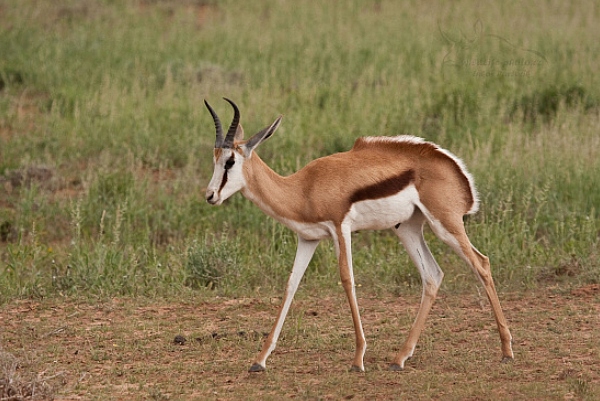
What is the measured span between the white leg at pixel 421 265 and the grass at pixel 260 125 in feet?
5.94

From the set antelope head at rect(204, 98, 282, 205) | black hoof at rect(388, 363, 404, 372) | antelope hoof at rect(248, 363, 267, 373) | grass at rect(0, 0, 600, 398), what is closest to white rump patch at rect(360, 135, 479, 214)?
antelope head at rect(204, 98, 282, 205)

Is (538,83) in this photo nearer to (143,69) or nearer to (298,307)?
(143,69)

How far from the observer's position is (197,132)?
1212 cm

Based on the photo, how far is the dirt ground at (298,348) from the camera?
223 inches

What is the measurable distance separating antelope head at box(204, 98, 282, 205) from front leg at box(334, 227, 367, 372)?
0.74 m

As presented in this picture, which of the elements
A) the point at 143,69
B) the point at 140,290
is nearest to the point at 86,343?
the point at 140,290

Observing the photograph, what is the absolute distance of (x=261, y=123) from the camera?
39.7 feet

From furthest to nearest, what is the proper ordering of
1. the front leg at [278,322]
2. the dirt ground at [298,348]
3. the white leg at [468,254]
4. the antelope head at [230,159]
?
the white leg at [468,254] → the front leg at [278,322] → the antelope head at [230,159] → the dirt ground at [298,348]

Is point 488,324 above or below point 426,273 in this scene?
below

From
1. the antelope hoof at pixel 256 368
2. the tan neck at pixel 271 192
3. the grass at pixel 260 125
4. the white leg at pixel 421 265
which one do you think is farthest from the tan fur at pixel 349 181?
the grass at pixel 260 125

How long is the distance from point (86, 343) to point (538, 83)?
867 centimetres

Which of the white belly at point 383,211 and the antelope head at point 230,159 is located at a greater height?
the antelope head at point 230,159

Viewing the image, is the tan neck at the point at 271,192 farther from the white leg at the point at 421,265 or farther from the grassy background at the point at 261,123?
the grassy background at the point at 261,123

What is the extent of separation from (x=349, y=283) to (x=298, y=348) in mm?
942
